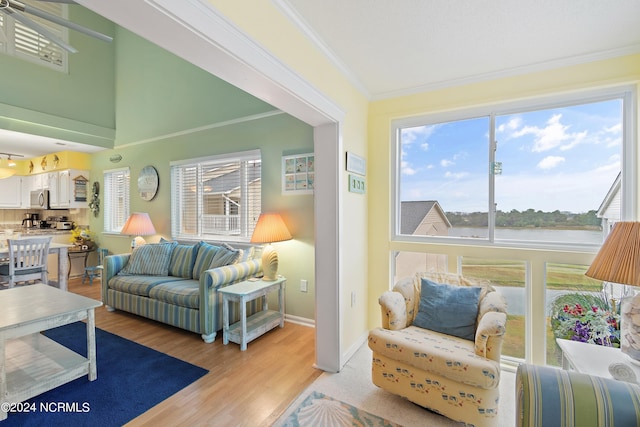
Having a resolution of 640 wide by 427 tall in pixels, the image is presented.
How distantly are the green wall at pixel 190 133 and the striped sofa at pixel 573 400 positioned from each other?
2.36 m

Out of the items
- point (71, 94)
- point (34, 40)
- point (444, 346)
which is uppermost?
point (34, 40)

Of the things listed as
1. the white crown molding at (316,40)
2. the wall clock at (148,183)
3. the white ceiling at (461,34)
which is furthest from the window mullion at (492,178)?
the wall clock at (148,183)

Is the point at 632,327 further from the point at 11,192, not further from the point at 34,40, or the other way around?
the point at 11,192

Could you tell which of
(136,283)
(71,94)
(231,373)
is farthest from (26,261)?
(231,373)

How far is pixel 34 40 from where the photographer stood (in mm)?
4277

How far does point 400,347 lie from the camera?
70.9 inches

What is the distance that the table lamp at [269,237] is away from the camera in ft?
9.81

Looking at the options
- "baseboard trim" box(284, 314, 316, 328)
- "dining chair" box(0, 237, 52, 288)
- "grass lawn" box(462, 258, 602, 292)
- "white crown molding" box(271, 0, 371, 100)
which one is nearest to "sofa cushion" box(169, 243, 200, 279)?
"baseboard trim" box(284, 314, 316, 328)

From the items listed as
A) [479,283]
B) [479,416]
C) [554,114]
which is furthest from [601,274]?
[554,114]

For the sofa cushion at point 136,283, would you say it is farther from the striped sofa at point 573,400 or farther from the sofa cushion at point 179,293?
the striped sofa at point 573,400

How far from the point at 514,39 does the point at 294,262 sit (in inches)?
109

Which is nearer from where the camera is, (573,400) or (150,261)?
(573,400)

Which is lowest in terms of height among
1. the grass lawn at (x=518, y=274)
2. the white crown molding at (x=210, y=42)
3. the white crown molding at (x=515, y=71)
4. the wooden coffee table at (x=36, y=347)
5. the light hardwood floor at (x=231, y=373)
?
the light hardwood floor at (x=231, y=373)

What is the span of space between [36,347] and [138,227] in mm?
2080
